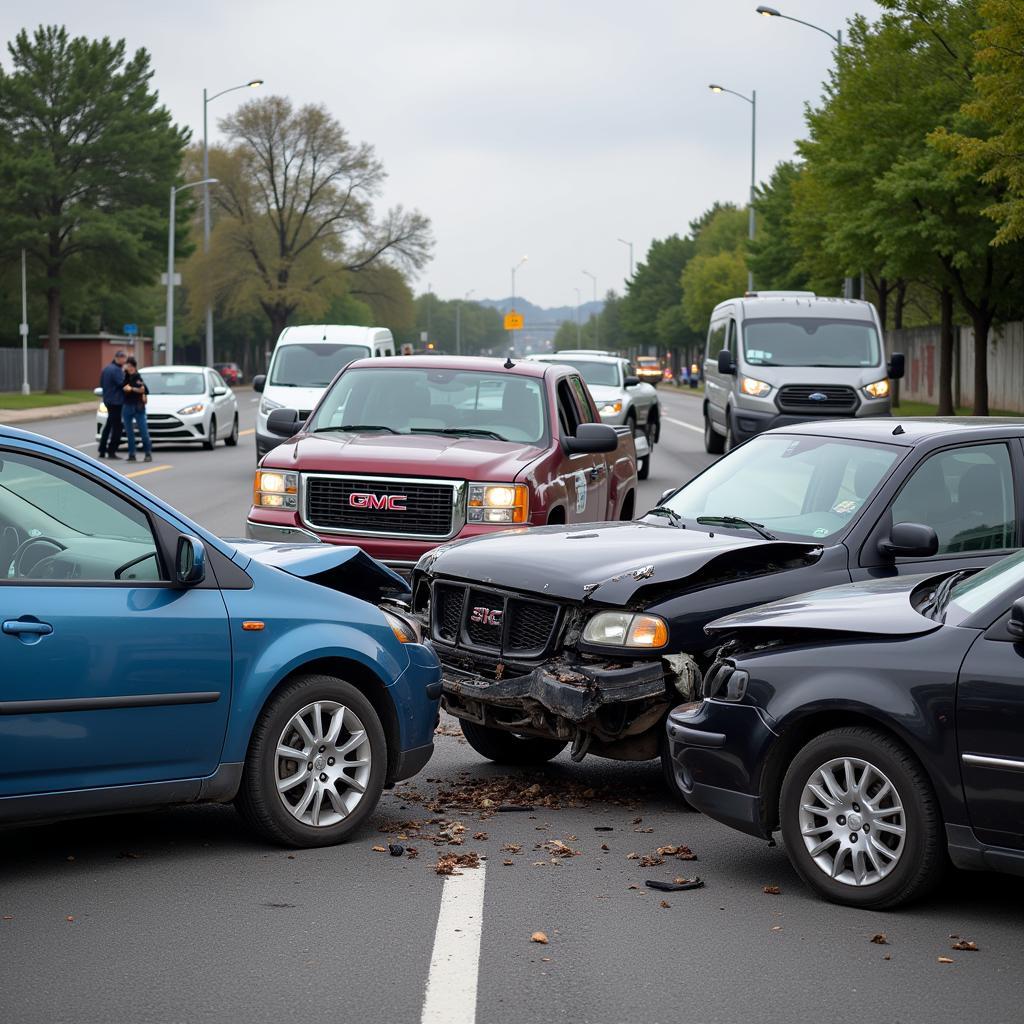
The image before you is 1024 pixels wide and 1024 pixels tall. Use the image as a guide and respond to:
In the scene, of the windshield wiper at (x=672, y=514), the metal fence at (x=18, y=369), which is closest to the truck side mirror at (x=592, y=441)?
the windshield wiper at (x=672, y=514)

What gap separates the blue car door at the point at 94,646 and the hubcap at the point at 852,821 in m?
2.09

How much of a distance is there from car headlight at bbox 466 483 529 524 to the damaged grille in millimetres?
3245

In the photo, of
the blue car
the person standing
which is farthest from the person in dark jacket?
the blue car

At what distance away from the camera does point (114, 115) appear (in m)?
68.1

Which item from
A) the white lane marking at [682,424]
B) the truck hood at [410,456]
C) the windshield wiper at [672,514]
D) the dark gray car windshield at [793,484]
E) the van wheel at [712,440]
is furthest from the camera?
the white lane marking at [682,424]

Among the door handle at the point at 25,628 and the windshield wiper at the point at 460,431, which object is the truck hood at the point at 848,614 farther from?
the windshield wiper at the point at 460,431

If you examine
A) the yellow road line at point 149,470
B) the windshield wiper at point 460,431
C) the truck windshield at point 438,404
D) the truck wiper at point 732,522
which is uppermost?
the truck windshield at point 438,404

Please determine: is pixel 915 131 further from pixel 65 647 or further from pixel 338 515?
pixel 65 647

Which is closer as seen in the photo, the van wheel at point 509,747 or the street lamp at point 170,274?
the van wheel at point 509,747

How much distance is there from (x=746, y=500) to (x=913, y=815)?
3.19 metres

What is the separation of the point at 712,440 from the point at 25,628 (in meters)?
26.5

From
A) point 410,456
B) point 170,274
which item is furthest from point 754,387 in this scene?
point 170,274

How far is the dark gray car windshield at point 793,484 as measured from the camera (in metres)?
8.00

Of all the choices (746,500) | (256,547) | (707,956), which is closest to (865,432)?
(746,500)
